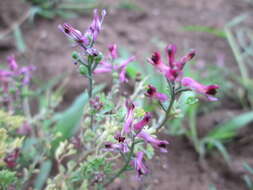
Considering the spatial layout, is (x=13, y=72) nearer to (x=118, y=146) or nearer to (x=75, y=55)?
(x=75, y=55)

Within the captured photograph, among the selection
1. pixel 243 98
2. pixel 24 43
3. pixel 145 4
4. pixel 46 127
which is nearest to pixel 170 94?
pixel 46 127

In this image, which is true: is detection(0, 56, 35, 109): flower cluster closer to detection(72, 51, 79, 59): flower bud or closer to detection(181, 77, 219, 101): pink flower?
detection(72, 51, 79, 59): flower bud

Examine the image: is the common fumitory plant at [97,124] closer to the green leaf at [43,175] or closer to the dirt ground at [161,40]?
the green leaf at [43,175]

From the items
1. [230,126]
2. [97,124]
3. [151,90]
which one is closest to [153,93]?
[151,90]

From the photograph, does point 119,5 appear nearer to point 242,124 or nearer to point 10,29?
point 10,29

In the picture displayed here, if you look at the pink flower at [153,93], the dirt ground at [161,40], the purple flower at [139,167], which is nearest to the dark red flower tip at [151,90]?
the pink flower at [153,93]

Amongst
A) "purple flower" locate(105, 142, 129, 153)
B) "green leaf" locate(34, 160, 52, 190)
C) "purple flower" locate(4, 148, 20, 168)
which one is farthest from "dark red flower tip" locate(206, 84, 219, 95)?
"green leaf" locate(34, 160, 52, 190)
